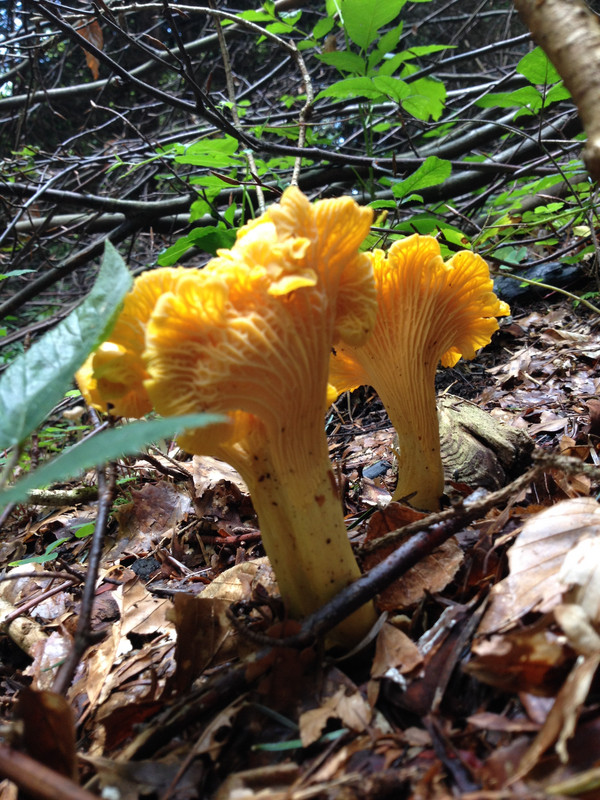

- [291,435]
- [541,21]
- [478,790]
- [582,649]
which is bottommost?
[478,790]

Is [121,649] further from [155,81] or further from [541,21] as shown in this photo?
[155,81]

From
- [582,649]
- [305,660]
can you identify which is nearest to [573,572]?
[582,649]

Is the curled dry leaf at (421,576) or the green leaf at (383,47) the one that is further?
the green leaf at (383,47)

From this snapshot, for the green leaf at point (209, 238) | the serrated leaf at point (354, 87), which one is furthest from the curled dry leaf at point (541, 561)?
the serrated leaf at point (354, 87)

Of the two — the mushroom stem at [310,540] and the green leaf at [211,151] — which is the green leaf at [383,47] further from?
the mushroom stem at [310,540]

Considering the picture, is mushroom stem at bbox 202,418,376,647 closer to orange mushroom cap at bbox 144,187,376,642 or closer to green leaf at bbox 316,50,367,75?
orange mushroom cap at bbox 144,187,376,642

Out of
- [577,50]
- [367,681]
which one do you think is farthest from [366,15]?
[367,681]

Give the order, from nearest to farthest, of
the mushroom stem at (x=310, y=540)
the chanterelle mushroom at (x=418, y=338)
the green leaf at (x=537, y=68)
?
the mushroom stem at (x=310, y=540)
the chanterelle mushroom at (x=418, y=338)
the green leaf at (x=537, y=68)
